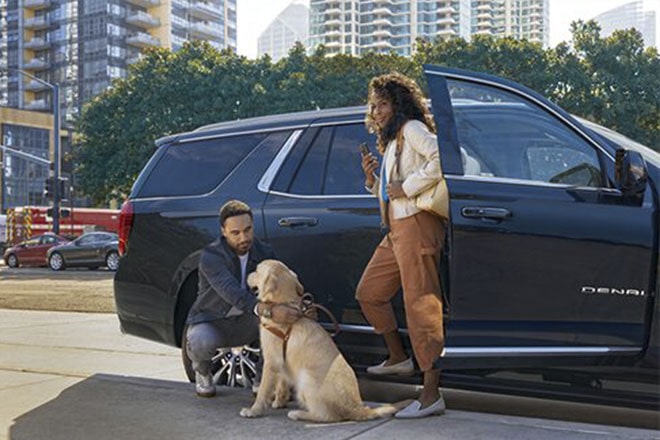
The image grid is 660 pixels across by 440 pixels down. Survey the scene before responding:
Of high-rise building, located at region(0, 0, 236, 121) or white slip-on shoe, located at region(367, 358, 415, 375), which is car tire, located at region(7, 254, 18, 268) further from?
high-rise building, located at region(0, 0, 236, 121)

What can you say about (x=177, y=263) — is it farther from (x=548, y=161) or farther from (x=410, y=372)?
(x=548, y=161)

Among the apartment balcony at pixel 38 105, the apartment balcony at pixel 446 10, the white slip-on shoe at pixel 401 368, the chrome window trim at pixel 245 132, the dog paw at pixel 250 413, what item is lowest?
the dog paw at pixel 250 413

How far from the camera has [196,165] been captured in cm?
577

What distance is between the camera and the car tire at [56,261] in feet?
93.9

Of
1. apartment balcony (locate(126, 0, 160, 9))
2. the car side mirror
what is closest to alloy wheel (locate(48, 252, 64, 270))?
the car side mirror

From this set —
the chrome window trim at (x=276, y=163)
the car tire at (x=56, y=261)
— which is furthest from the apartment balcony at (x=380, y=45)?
the chrome window trim at (x=276, y=163)

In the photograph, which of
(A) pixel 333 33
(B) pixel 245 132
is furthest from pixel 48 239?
(A) pixel 333 33

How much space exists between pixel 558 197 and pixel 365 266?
1.21 metres

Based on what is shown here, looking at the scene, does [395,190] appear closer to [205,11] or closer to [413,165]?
[413,165]

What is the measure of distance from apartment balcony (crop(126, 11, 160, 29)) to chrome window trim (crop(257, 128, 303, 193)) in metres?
95.8

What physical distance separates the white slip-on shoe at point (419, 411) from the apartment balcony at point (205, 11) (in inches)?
4182

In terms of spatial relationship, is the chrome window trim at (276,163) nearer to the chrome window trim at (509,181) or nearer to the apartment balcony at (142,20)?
the chrome window trim at (509,181)

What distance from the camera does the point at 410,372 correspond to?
181 inches

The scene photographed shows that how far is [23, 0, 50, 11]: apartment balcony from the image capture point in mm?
96625
